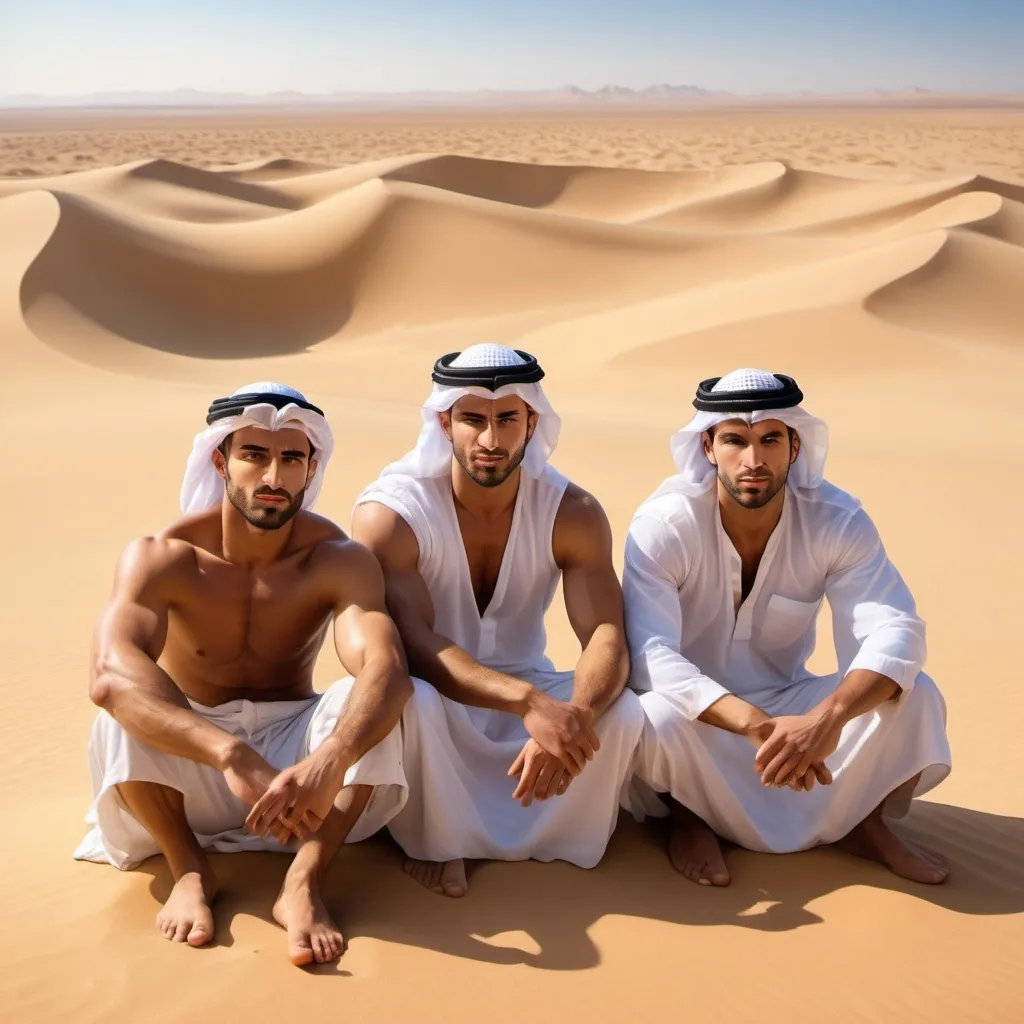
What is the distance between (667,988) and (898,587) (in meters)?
1.53

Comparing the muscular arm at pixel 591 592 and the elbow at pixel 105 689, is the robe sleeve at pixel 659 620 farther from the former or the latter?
the elbow at pixel 105 689

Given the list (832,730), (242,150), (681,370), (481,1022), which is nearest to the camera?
(481,1022)

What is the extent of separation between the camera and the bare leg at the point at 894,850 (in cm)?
409

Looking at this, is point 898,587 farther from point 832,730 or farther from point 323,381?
point 323,381

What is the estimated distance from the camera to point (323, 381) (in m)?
16.1

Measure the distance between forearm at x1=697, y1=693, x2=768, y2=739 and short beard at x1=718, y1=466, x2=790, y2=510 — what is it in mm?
631

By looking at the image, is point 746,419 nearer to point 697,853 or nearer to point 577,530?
point 577,530

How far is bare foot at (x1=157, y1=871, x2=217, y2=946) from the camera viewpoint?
3555mm

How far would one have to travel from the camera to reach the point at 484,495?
4.49 m

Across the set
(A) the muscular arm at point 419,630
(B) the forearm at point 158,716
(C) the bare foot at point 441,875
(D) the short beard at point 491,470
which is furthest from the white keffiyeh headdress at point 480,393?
(C) the bare foot at point 441,875

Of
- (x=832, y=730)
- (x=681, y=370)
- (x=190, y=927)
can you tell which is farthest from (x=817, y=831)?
(x=681, y=370)

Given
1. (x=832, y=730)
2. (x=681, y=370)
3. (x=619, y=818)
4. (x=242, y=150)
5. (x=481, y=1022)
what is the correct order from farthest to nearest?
(x=242, y=150), (x=681, y=370), (x=619, y=818), (x=832, y=730), (x=481, y=1022)

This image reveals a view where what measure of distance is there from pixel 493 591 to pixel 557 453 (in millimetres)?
6756

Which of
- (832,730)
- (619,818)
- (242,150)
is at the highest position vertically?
(832,730)
